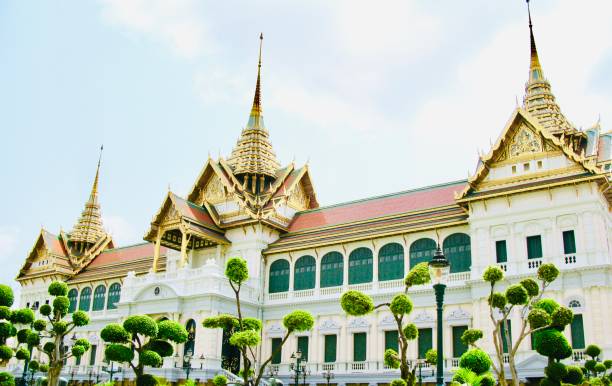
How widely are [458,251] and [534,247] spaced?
12.4 ft

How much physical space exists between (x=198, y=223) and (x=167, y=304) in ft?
16.3

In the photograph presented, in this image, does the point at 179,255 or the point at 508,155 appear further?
the point at 179,255

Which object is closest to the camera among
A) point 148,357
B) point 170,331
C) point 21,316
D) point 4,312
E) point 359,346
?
point 148,357

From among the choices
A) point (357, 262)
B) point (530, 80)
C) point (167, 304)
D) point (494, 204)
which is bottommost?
point (167, 304)

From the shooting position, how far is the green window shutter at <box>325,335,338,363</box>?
32812 mm

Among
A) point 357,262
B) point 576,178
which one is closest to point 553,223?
point 576,178

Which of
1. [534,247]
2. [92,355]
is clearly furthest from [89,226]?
[534,247]

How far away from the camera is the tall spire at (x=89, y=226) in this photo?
176ft

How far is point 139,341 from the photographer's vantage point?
22344 millimetres

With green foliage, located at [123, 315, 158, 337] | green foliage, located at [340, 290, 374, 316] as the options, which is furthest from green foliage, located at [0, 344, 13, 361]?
green foliage, located at [340, 290, 374, 316]

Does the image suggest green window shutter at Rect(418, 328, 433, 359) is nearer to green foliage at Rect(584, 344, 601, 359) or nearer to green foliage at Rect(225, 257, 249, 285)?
green foliage at Rect(584, 344, 601, 359)

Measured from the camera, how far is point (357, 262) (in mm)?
33938

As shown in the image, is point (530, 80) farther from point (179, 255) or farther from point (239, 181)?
point (179, 255)

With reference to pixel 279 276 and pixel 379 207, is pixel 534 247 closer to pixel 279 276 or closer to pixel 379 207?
pixel 379 207
